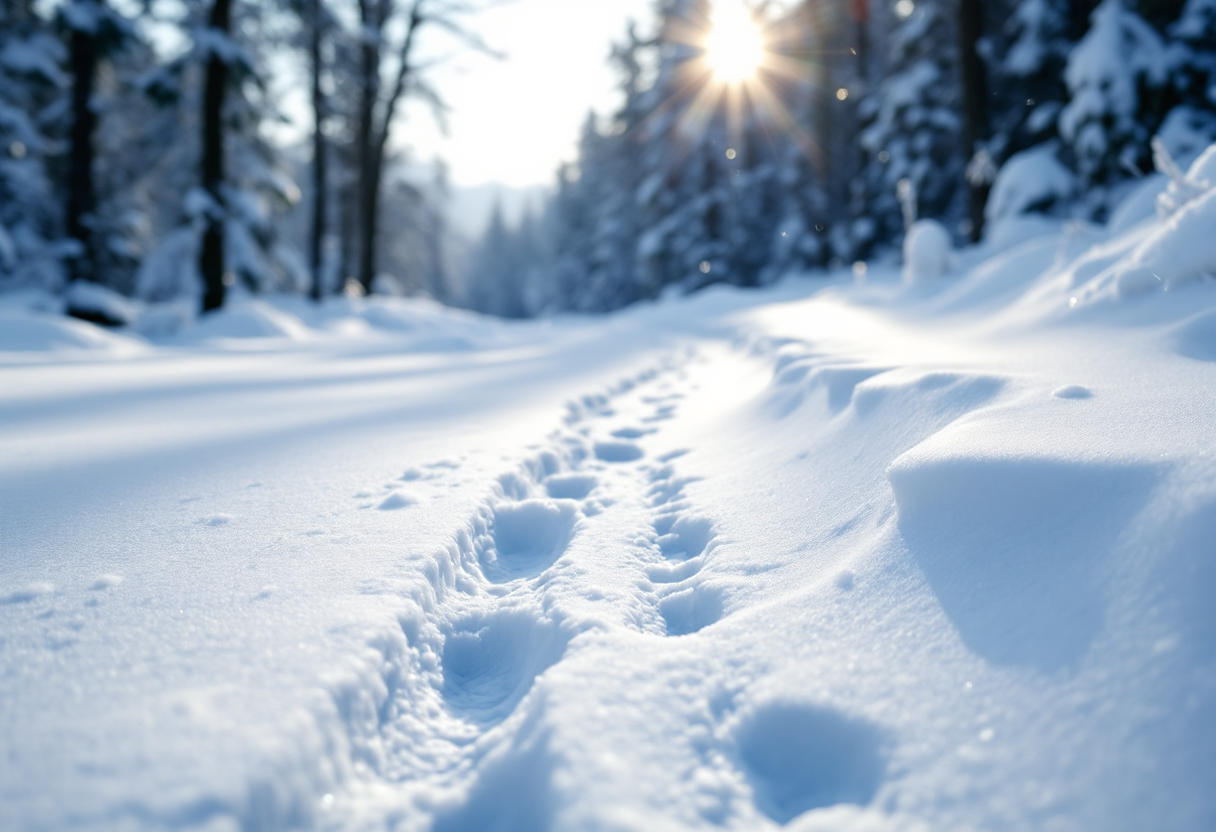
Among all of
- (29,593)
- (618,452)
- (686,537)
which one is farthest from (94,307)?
(686,537)

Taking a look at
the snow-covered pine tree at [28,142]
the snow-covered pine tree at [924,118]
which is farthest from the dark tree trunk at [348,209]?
the snow-covered pine tree at [924,118]

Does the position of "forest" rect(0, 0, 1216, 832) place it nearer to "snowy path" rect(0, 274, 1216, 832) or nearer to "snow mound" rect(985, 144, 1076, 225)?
"snowy path" rect(0, 274, 1216, 832)

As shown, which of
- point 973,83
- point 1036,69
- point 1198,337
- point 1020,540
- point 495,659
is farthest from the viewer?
point 1036,69

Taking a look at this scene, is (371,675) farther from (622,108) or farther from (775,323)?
(622,108)

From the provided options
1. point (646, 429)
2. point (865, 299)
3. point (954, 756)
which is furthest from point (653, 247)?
point (954, 756)

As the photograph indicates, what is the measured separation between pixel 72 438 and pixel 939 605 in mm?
3097

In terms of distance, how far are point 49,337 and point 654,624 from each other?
6145 mm

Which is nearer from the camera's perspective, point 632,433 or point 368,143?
point 632,433

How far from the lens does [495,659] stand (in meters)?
1.66

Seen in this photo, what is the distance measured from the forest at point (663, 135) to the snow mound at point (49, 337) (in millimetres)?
1846

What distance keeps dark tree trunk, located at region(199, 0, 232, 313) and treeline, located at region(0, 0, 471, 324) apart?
18 millimetres

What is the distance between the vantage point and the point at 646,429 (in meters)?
3.66

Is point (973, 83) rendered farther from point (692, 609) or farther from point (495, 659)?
point (495, 659)

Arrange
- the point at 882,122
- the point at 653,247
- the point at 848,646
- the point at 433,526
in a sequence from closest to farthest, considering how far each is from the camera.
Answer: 1. the point at 848,646
2. the point at 433,526
3. the point at 882,122
4. the point at 653,247
